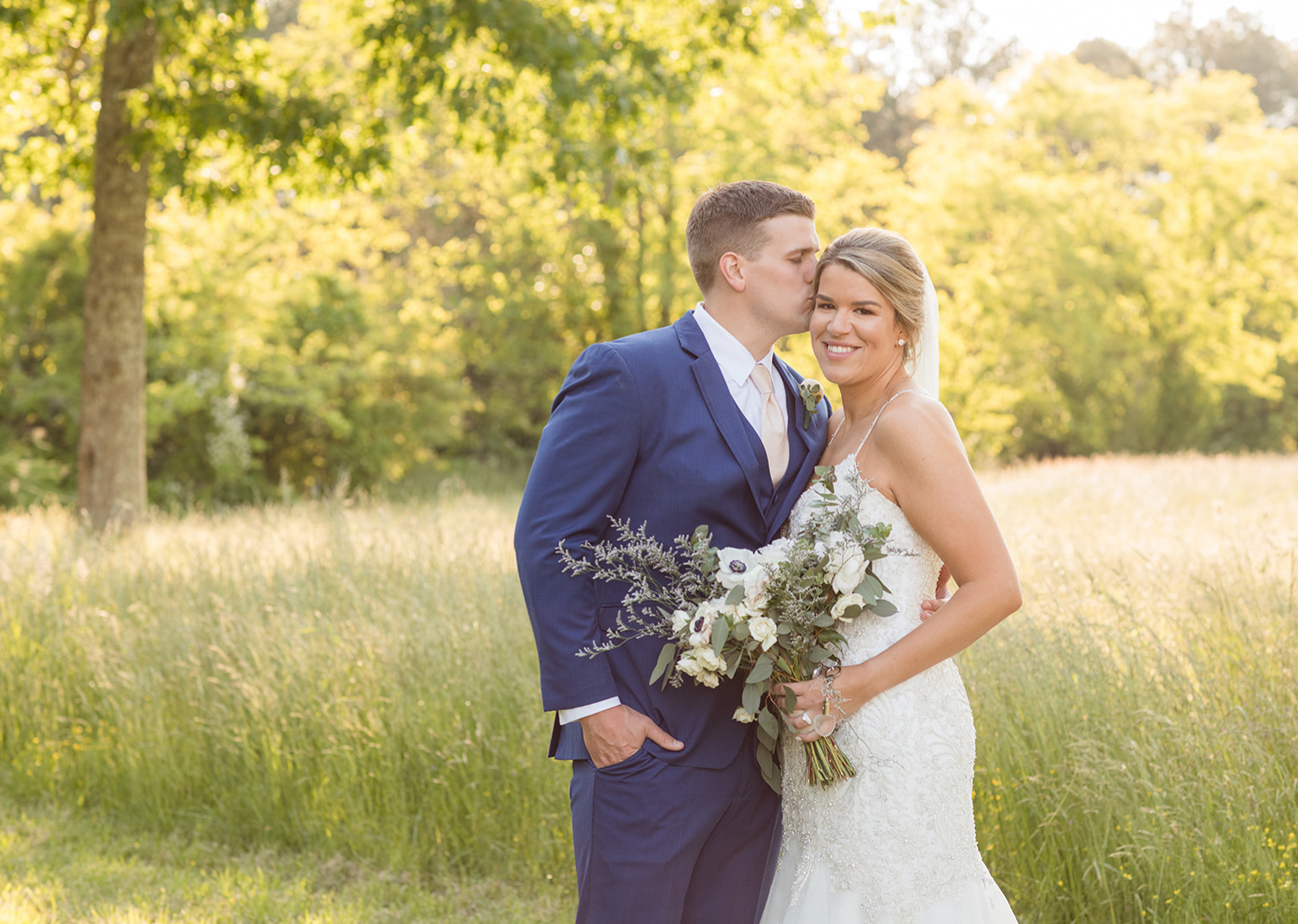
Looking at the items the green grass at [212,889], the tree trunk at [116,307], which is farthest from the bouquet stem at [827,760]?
the tree trunk at [116,307]

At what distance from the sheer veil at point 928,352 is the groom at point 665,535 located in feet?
1.29

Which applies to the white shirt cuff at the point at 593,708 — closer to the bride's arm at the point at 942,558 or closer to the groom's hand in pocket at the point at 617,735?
the groom's hand in pocket at the point at 617,735

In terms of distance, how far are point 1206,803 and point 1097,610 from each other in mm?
1373

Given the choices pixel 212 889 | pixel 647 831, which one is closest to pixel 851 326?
pixel 647 831

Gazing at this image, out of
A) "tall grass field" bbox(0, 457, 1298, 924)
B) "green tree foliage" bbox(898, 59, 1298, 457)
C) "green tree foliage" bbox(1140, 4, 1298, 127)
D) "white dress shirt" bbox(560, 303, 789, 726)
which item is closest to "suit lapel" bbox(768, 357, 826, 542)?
"white dress shirt" bbox(560, 303, 789, 726)

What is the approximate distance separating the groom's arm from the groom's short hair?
1.52 feet

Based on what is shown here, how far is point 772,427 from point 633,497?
0.48m

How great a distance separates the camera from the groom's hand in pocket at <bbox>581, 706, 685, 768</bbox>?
2746mm

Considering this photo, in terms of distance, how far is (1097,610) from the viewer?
504 cm

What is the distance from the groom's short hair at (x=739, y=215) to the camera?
302 centimetres

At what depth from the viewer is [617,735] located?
2.75m

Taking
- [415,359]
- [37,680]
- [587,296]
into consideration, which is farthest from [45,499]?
[587,296]

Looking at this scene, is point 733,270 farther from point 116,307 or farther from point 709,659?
point 116,307

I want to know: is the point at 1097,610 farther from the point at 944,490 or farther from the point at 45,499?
the point at 45,499
